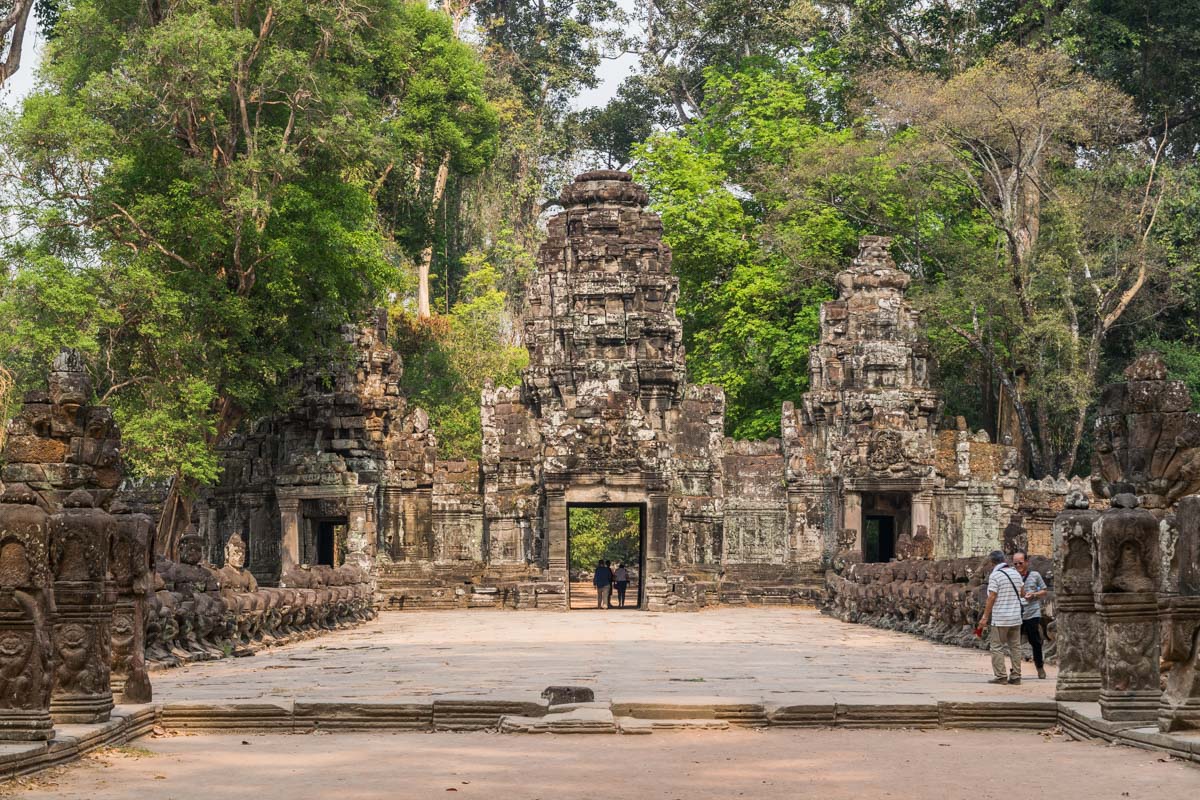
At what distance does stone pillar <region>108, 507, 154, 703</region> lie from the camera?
1226 centimetres

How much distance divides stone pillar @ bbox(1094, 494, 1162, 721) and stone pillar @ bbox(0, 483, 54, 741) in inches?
280

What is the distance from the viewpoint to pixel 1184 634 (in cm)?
1023

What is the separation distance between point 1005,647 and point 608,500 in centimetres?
1731

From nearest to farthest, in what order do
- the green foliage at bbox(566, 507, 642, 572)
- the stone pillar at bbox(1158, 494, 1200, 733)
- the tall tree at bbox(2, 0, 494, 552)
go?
the stone pillar at bbox(1158, 494, 1200, 733) → the tall tree at bbox(2, 0, 494, 552) → the green foliage at bbox(566, 507, 642, 572)

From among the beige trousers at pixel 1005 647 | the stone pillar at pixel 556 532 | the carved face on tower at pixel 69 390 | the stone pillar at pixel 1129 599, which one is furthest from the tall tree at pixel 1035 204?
the carved face on tower at pixel 69 390

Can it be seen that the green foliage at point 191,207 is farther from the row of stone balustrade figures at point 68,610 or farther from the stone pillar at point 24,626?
the stone pillar at point 24,626

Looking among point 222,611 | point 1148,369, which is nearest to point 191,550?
point 222,611

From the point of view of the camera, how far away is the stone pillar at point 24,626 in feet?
31.6

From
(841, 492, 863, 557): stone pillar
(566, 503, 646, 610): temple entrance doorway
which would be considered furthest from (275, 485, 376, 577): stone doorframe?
(566, 503, 646, 610): temple entrance doorway

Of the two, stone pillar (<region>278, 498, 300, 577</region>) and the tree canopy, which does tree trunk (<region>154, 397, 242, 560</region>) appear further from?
stone pillar (<region>278, 498, 300, 577</region>)

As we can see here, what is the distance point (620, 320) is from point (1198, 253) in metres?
14.7

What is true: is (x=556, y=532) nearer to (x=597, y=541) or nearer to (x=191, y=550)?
(x=191, y=550)

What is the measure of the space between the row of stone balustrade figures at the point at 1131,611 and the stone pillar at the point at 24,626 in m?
7.08

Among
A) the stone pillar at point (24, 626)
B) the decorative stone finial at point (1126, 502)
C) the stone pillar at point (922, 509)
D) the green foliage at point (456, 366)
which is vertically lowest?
the stone pillar at point (24, 626)
